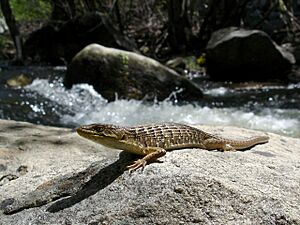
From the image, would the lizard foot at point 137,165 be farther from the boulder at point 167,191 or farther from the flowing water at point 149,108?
the flowing water at point 149,108

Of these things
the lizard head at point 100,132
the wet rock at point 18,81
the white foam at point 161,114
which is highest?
the lizard head at point 100,132

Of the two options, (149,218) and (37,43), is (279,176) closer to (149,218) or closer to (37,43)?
(149,218)

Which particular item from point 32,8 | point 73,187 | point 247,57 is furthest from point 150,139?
point 32,8

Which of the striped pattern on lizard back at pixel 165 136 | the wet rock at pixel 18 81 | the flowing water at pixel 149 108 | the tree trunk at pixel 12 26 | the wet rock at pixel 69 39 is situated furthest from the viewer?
the tree trunk at pixel 12 26

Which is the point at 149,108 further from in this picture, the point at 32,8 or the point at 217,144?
the point at 32,8

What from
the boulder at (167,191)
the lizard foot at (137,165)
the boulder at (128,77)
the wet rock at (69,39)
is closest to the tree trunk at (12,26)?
the wet rock at (69,39)

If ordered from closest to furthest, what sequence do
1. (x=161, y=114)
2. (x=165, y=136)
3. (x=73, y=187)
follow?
(x=73, y=187) < (x=165, y=136) < (x=161, y=114)

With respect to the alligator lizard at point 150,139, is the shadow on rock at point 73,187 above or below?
below
